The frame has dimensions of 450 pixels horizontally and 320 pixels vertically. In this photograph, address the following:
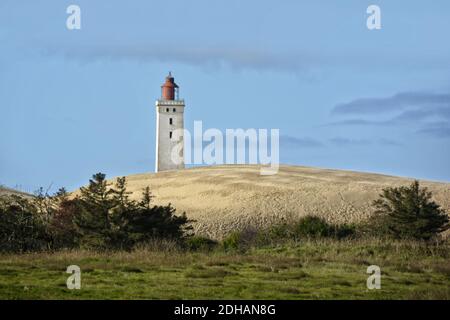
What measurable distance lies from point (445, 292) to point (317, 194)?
1489 inches

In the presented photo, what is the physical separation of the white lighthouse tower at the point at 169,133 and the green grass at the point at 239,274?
2573 inches

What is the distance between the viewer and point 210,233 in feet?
148

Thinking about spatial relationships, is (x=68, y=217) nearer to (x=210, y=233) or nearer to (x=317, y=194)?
(x=210, y=233)

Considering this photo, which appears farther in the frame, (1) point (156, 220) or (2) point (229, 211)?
(2) point (229, 211)

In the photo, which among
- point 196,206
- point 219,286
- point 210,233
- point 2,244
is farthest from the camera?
point 196,206

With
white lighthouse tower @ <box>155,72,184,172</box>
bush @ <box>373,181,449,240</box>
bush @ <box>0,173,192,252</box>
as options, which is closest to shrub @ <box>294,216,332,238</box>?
bush @ <box>373,181,449,240</box>

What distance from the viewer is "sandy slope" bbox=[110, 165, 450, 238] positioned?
4869cm

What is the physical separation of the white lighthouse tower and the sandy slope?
20.5 meters

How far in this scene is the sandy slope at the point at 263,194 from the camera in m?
48.7

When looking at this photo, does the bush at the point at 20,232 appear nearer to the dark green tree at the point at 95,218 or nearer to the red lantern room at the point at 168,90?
the dark green tree at the point at 95,218

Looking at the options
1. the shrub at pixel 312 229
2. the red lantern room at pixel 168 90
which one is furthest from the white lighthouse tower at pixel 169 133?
the shrub at pixel 312 229

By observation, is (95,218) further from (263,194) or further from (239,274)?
(263,194)

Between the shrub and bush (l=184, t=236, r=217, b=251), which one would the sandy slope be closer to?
the shrub
